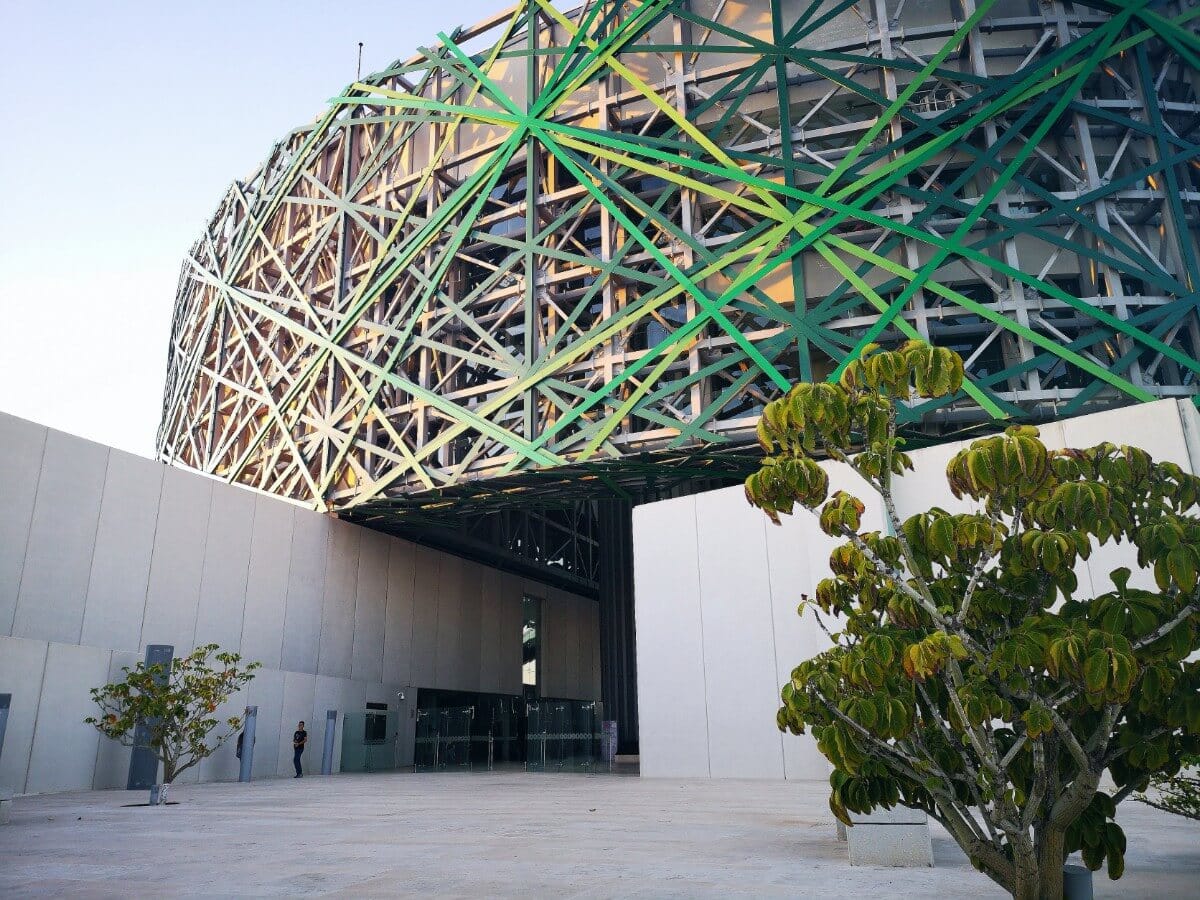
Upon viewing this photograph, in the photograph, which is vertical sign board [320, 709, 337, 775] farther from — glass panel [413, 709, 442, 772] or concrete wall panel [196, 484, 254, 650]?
glass panel [413, 709, 442, 772]

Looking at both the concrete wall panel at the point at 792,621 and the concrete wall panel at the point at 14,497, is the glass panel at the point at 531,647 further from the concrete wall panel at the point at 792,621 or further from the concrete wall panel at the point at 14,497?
the concrete wall panel at the point at 14,497

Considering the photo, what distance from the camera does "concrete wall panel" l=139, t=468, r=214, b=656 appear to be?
21.2 metres

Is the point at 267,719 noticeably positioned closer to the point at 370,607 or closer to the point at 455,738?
the point at 370,607

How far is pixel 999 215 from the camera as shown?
64.3 ft

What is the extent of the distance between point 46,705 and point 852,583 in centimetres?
1768

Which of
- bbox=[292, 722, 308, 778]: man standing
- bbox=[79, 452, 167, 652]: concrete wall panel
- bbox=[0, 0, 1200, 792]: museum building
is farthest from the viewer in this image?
bbox=[292, 722, 308, 778]: man standing

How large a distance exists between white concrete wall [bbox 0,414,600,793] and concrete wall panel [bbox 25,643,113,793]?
3 cm

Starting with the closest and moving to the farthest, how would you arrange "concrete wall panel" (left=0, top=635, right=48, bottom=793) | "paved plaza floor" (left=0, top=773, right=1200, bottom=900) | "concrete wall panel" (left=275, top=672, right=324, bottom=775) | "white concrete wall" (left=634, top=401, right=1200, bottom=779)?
"paved plaza floor" (left=0, top=773, right=1200, bottom=900) < "concrete wall panel" (left=0, top=635, right=48, bottom=793) < "white concrete wall" (left=634, top=401, right=1200, bottom=779) < "concrete wall panel" (left=275, top=672, right=324, bottom=775)

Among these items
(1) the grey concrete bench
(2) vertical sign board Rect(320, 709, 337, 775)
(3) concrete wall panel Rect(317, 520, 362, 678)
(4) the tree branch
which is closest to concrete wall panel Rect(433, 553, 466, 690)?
(3) concrete wall panel Rect(317, 520, 362, 678)

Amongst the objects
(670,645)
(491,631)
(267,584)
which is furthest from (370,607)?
(670,645)

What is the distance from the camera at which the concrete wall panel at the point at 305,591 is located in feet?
81.4

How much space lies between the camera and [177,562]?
21.8 meters

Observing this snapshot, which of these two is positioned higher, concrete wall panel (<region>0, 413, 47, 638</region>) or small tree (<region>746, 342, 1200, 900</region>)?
concrete wall panel (<region>0, 413, 47, 638</region>)

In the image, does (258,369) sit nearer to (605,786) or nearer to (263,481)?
(263,481)
